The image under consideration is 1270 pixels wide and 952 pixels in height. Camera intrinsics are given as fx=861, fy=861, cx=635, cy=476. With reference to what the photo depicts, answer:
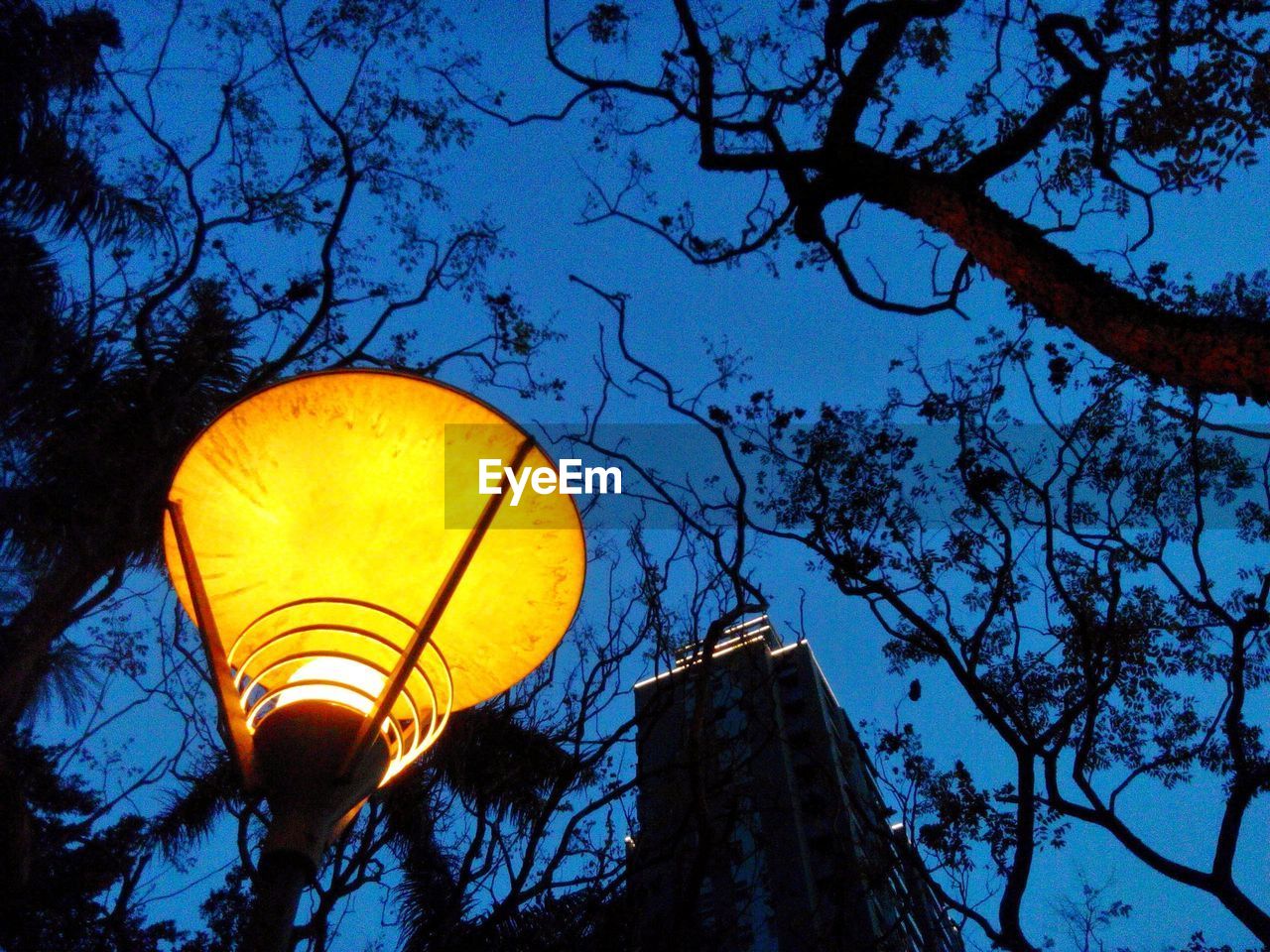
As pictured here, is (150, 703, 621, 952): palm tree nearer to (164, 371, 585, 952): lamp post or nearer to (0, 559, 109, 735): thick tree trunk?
(0, 559, 109, 735): thick tree trunk

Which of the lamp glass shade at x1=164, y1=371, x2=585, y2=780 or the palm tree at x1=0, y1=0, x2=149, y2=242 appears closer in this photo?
the lamp glass shade at x1=164, y1=371, x2=585, y2=780

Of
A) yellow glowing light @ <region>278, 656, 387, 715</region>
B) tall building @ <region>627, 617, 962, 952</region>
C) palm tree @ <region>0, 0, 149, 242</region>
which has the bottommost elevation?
yellow glowing light @ <region>278, 656, 387, 715</region>

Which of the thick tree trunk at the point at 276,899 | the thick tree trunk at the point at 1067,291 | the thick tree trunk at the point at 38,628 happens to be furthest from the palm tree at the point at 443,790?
the thick tree trunk at the point at 276,899

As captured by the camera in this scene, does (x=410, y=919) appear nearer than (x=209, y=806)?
Yes

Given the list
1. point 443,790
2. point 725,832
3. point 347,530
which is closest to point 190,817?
point 443,790

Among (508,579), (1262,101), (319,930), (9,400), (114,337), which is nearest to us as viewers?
(508,579)

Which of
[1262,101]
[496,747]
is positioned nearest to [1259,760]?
[1262,101]

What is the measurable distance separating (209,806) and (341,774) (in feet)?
24.4

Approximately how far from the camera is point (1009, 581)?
7.27 metres

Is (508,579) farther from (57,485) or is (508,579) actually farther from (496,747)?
(57,485)

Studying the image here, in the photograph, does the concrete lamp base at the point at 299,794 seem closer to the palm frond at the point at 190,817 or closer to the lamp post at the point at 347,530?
the lamp post at the point at 347,530

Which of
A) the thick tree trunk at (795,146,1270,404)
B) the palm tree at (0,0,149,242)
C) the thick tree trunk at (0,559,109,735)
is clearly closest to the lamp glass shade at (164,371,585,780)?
the thick tree trunk at (795,146,1270,404)

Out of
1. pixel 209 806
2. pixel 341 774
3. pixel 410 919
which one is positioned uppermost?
pixel 209 806

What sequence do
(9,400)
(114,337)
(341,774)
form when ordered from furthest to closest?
1. (114,337)
2. (9,400)
3. (341,774)
